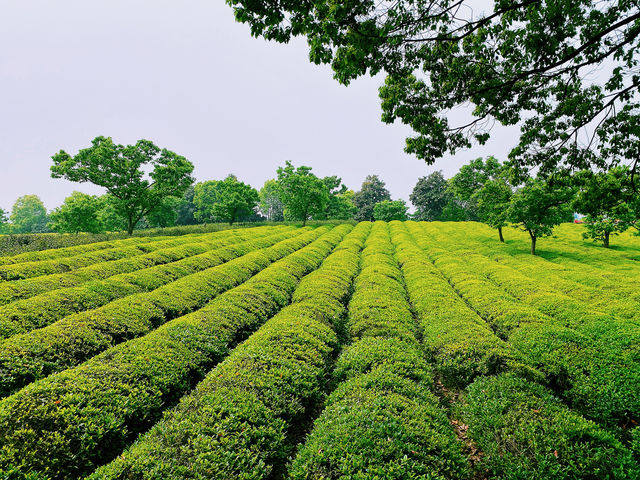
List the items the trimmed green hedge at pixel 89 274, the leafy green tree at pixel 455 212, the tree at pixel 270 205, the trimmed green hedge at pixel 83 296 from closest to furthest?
the trimmed green hedge at pixel 83 296 → the trimmed green hedge at pixel 89 274 → the leafy green tree at pixel 455 212 → the tree at pixel 270 205

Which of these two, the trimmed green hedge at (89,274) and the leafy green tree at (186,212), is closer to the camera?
the trimmed green hedge at (89,274)

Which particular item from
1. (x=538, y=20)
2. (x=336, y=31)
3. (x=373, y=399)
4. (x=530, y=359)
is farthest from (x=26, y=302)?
(x=538, y=20)

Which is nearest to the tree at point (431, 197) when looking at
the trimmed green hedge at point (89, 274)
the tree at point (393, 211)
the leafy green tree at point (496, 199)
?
the tree at point (393, 211)

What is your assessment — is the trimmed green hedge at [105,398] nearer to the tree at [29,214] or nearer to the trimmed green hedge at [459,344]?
the trimmed green hedge at [459,344]

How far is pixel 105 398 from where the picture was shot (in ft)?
17.0

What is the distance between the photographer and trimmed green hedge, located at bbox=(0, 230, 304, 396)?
20.6 feet

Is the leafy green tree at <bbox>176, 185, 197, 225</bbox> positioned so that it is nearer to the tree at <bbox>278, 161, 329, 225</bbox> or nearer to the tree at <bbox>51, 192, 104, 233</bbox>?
the tree at <bbox>51, 192, 104, 233</bbox>

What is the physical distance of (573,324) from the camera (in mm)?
9008

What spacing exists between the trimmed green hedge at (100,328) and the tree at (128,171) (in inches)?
992

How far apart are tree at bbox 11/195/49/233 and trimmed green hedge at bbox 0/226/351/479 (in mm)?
125308

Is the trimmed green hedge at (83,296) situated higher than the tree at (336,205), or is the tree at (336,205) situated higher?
the tree at (336,205)

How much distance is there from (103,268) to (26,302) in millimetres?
5942

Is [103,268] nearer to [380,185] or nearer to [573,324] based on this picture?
[573,324]

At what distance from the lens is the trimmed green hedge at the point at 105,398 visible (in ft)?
13.5
